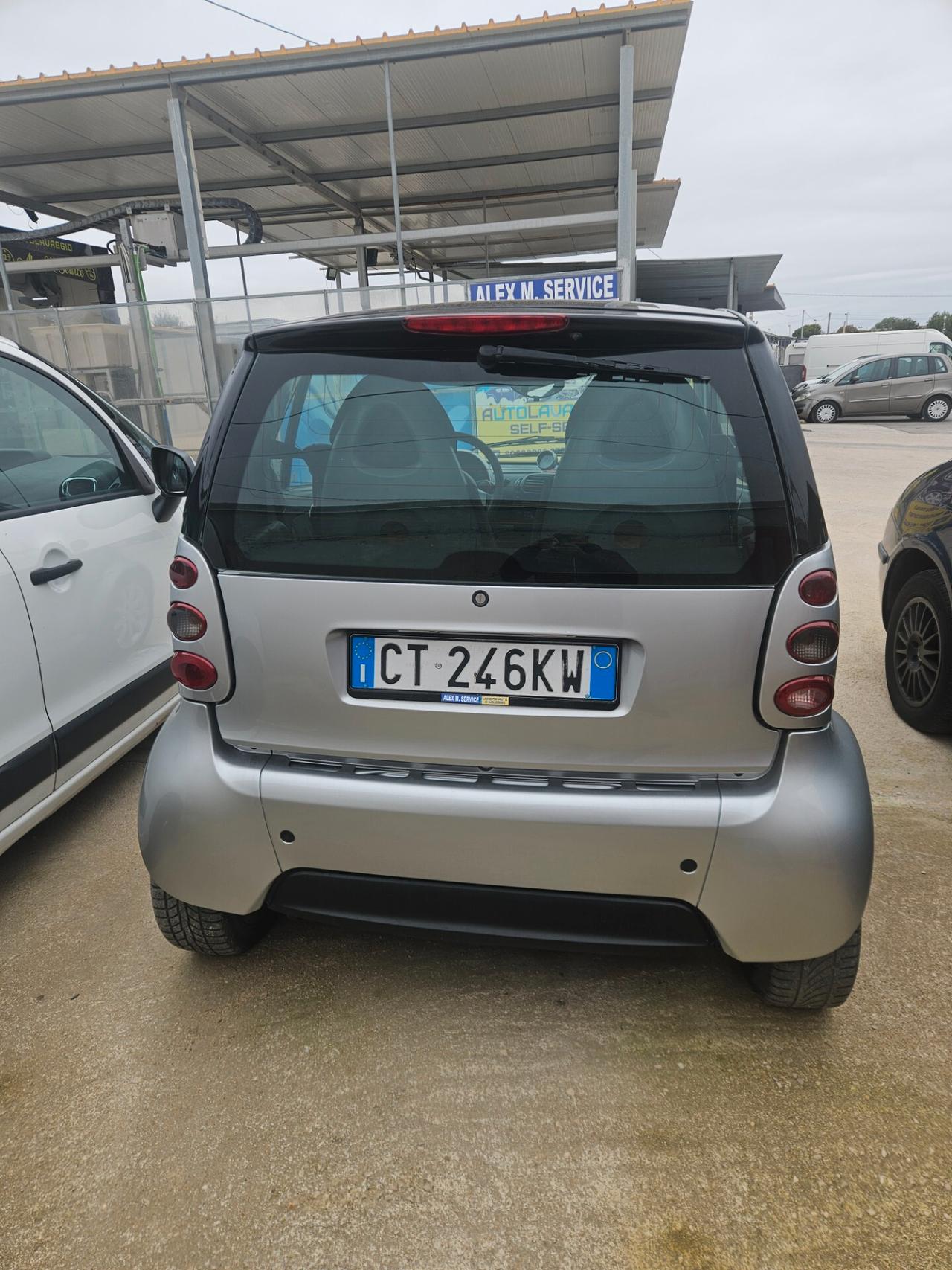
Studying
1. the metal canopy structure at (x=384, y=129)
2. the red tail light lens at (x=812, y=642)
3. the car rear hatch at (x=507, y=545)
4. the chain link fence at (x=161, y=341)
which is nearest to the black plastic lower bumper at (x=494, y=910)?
the car rear hatch at (x=507, y=545)

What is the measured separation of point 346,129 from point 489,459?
10820mm

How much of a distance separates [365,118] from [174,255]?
362cm

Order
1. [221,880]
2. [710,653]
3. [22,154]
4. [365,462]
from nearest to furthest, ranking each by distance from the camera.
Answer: [710,653], [365,462], [221,880], [22,154]

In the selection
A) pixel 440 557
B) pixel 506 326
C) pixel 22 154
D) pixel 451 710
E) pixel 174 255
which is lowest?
pixel 451 710

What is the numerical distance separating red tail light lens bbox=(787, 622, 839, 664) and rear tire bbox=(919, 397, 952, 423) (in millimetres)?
21932

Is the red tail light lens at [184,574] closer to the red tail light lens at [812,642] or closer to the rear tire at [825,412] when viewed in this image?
the red tail light lens at [812,642]

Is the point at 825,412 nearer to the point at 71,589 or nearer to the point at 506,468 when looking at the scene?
the point at 71,589

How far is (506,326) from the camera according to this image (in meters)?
1.57

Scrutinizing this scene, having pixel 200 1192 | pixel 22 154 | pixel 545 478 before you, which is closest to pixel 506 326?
pixel 545 478

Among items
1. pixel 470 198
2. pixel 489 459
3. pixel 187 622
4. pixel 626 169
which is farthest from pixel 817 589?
pixel 470 198

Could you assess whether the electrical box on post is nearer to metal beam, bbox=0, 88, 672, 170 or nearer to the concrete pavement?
metal beam, bbox=0, 88, 672, 170

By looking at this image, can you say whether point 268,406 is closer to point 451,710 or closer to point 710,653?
point 451,710

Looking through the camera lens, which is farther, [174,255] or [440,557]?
[174,255]

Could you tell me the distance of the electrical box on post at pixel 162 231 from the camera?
11.4 metres
